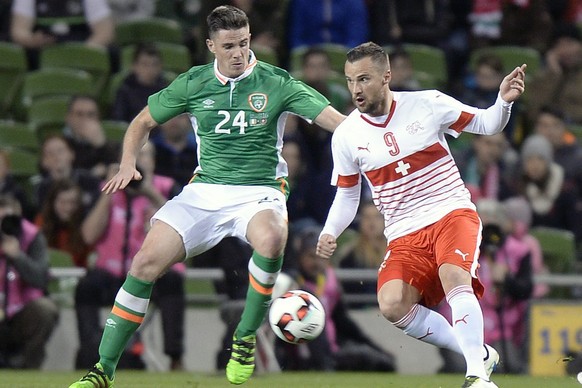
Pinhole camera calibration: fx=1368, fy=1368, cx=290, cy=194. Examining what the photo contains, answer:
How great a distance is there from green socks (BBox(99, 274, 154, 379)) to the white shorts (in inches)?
17.8

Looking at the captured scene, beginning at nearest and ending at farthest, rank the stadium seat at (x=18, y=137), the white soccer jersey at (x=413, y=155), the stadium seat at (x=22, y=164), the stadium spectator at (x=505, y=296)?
1. the white soccer jersey at (x=413, y=155)
2. the stadium spectator at (x=505, y=296)
3. the stadium seat at (x=22, y=164)
4. the stadium seat at (x=18, y=137)

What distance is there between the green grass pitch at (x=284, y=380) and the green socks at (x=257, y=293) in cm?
90

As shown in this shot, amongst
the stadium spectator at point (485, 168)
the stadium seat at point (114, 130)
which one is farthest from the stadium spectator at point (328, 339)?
the stadium seat at point (114, 130)

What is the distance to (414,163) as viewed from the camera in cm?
833

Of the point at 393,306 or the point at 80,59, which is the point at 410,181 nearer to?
the point at 393,306

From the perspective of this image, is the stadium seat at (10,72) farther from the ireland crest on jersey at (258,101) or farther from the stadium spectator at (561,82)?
the ireland crest on jersey at (258,101)

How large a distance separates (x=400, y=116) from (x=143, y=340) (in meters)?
4.88

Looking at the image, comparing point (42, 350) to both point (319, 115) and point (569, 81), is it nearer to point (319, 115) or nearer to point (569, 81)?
point (319, 115)

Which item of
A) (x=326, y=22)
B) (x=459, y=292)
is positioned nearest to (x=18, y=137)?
(x=326, y=22)

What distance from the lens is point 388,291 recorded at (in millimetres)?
8273

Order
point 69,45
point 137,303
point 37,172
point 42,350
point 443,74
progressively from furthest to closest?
point 443,74 < point 69,45 < point 37,172 < point 42,350 < point 137,303

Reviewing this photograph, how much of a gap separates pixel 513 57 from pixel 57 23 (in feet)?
17.9

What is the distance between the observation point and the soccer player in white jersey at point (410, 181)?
823 cm

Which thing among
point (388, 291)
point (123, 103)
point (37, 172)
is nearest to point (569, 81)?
point (123, 103)
